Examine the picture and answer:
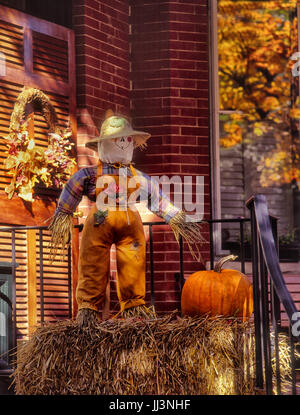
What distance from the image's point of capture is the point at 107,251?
4461 mm

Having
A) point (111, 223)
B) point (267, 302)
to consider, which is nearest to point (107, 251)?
point (111, 223)

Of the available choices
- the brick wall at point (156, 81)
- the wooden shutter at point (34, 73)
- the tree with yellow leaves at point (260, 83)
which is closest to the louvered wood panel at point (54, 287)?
the wooden shutter at point (34, 73)

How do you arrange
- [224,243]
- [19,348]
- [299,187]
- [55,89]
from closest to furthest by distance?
[19,348], [55,89], [224,243], [299,187]

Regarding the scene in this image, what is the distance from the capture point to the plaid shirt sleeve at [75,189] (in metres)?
4.49

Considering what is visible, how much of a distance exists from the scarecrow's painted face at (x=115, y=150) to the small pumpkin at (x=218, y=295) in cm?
81

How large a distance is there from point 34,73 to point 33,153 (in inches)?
24.0

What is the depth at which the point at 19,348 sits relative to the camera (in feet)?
14.3

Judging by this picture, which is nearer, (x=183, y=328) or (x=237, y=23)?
(x=183, y=328)

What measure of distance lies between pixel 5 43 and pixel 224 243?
278 centimetres

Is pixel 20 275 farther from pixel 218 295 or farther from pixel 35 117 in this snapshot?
pixel 218 295

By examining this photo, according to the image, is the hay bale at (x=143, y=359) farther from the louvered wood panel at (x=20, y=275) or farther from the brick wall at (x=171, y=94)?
the brick wall at (x=171, y=94)

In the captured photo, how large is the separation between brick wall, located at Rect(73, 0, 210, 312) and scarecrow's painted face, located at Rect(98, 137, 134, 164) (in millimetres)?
1309
